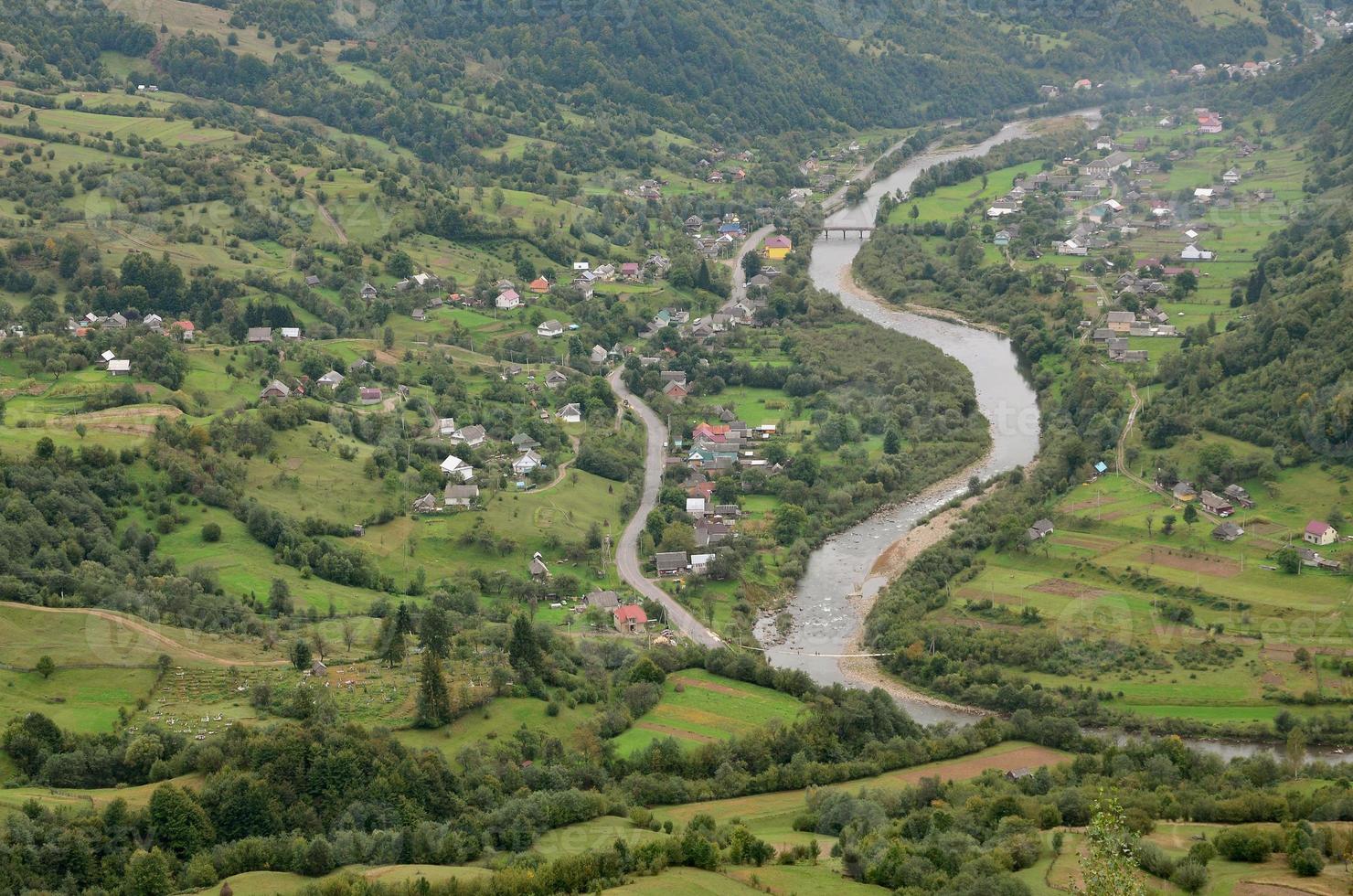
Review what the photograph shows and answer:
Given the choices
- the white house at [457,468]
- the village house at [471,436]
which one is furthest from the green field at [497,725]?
the village house at [471,436]

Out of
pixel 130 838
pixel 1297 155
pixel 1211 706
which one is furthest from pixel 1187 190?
pixel 130 838

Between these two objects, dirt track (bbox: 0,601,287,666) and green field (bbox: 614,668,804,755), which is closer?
green field (bbox: 614,668,804,755)

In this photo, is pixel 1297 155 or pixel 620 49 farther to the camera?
pixel 620 49

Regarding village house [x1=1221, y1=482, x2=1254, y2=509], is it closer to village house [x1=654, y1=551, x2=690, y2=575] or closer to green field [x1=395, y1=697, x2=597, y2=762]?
village house [x1=654, y1=551, x2=690, y2=575]

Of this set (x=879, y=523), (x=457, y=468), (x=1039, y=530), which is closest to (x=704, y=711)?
(x=1039, y=530)

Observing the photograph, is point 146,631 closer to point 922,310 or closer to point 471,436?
point 471,436

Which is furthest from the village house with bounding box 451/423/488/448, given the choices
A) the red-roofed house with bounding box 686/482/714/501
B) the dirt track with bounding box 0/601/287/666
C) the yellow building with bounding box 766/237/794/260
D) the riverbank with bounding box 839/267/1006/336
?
the yellow building with bounding box 766/237/794/260

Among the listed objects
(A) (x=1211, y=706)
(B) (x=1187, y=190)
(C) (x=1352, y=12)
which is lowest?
(A) (x=1211, y=706)

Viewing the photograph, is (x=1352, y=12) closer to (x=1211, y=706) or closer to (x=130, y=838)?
(x=1211, y=706)
